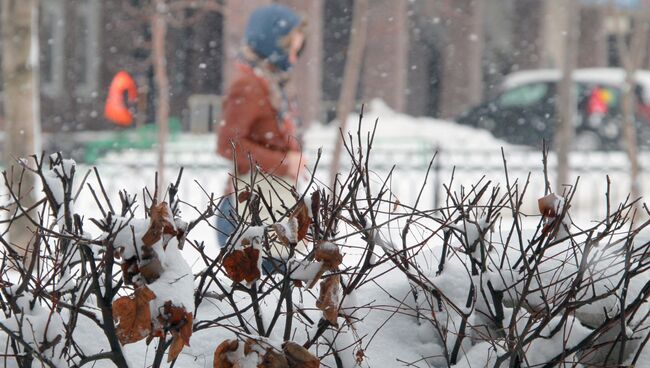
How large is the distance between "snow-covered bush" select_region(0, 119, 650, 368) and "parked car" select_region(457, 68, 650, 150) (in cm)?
1511

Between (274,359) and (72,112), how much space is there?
2067 cm

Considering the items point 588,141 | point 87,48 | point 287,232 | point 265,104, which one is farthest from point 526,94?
point 287,232

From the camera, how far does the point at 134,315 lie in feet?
6.03

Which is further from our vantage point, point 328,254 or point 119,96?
point 119,96

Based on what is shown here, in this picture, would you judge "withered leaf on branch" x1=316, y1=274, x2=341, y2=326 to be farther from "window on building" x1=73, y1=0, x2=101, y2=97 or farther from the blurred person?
"window on building" x1=73, y1=0, x2=101, y2=97

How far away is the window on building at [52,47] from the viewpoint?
2141 cm

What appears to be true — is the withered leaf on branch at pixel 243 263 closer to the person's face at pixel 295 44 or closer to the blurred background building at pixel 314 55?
the person's face at pixel 295 44

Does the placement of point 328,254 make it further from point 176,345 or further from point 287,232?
point 176,345

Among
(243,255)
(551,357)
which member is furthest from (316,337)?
(551,357)

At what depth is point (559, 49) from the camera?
23859mm

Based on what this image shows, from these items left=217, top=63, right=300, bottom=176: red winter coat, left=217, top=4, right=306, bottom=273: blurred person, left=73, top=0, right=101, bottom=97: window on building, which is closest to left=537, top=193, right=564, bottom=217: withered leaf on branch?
left=217, top=4, right=306, bottom=273: blurred person

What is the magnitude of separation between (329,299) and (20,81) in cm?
611

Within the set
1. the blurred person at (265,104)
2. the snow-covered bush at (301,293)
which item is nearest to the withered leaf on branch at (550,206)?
the snow-covered bush at (301,293)

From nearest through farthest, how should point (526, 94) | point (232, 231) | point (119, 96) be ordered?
point (232, 231) → point (119, 96) → point (526, 94)
